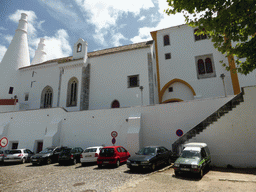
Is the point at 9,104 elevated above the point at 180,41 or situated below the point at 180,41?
below

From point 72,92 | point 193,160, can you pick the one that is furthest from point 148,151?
point 72,92

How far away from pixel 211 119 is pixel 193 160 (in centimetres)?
466

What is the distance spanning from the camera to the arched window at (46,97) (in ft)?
83.4

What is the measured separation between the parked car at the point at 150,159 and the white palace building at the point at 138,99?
6.84 feet

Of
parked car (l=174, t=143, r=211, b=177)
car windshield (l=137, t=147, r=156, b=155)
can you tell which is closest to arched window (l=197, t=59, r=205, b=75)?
parked car (l=174, t=143, r=211, b=177)

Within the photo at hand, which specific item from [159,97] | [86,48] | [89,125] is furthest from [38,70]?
[159,97]

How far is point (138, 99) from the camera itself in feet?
66.6

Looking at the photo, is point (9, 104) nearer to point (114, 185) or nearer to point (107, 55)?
point (107, 55)

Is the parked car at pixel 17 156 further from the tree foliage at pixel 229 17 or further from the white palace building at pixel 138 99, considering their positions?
the tree foliage at pixel 229 17

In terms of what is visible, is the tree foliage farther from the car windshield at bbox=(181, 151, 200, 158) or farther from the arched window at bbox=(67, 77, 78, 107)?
the arched window at bbox=(67, 77, 78, 107)

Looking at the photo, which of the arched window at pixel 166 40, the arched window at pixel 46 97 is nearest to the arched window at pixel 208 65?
the arched window at pixel 166 40

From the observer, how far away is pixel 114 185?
6.70 meters

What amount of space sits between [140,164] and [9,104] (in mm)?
25365

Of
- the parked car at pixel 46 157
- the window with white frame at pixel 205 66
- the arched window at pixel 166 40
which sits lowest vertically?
the parked car at pixel 46 157
